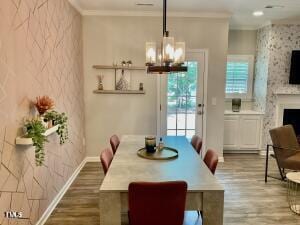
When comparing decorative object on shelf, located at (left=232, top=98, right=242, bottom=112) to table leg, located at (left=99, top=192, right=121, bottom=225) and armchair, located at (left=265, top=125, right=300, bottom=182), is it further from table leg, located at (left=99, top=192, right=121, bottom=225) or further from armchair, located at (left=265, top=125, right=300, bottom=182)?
table leg, located at (left=99, top=192, right=121, bottom=225)

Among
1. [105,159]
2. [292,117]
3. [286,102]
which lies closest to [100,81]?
[105,159]

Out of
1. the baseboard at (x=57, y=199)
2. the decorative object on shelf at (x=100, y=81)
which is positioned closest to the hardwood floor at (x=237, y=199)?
the baseboard at (x=57, y=199)

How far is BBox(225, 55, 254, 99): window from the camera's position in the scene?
616 cm

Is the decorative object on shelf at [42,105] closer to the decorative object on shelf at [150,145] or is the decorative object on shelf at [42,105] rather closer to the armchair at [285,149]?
the decorative object on shelf at [150,145]

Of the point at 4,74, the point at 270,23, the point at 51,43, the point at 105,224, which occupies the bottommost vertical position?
the point at 105,224

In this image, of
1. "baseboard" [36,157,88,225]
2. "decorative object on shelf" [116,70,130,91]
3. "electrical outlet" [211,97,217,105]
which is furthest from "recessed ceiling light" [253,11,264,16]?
"baseboard" [36,157,88,225]

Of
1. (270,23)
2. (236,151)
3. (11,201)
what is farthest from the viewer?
(236,151)

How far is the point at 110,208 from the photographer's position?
2.11 metres

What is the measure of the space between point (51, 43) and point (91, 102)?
1.95 meters

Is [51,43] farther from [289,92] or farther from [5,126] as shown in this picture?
[289,92]

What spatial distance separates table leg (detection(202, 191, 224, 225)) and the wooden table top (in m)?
0.05

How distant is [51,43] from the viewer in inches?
130

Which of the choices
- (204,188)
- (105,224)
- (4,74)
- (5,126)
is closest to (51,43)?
(4,74)

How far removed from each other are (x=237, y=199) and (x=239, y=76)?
331 cm
